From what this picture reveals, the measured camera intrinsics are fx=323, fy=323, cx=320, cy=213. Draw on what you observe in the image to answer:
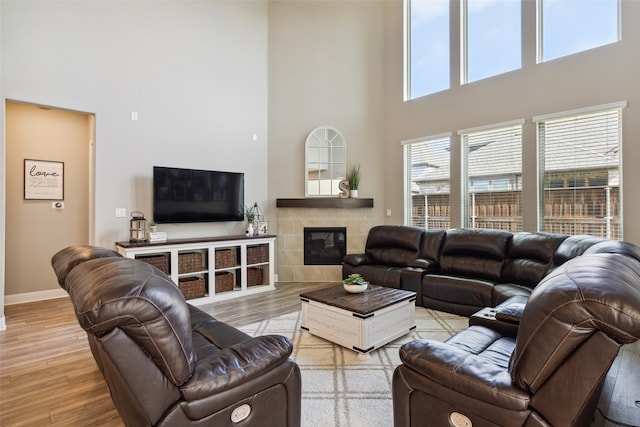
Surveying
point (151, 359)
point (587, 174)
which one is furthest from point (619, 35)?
point (151, 359)

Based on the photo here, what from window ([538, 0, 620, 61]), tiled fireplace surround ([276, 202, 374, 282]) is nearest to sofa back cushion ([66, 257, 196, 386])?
tiled fireplace surround ([276, 202, 374, 282])

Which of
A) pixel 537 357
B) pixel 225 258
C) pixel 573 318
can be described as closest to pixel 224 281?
pixel 225 258

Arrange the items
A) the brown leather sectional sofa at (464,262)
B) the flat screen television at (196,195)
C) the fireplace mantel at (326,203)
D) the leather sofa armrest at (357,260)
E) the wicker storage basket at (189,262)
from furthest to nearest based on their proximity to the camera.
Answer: the fireplace mantel at (326,203) < the leather sofa armrest at (357,260) < the flat screen television at (196,195) < the wicker storage basket at (189,262) < the brown leather sectional sofa at (464,262)

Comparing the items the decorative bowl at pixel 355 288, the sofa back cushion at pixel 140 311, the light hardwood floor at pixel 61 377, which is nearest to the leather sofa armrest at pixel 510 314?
the light hardwood floor at pixel 61 377

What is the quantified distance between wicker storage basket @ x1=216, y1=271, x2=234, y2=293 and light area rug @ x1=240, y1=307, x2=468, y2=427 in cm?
130

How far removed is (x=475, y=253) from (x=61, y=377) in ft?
14.4

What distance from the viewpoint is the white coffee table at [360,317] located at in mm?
2709

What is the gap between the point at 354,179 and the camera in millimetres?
5727

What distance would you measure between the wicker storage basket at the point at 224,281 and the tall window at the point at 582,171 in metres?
4.38

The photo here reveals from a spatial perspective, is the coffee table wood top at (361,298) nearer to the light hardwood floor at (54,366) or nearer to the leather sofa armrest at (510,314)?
the leather sofa armrest at (510,314)

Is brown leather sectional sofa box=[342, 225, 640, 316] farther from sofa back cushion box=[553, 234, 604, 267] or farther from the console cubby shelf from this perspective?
the console cubby shelf

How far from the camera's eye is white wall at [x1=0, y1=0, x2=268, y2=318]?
3.73m

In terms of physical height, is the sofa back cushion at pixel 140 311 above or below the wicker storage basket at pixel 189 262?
above

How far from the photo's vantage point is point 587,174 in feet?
13.0
